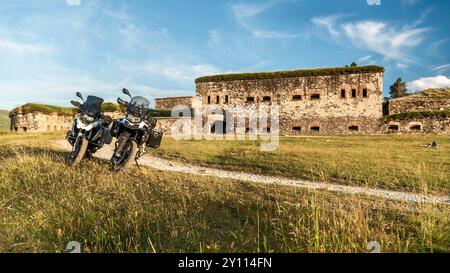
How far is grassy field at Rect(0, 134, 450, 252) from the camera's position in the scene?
3.36 meters

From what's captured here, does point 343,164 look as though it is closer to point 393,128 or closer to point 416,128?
point 393,128

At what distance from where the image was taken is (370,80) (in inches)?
938

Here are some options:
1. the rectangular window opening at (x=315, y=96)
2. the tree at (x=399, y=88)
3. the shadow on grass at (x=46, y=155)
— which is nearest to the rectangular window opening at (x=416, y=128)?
the rectangular window opening at (x=315, y=96)

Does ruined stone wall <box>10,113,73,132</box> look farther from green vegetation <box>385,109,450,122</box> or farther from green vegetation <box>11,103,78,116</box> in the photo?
green vegetation <box>385,109,450,122</box>

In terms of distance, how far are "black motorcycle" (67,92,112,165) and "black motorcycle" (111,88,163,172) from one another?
0.73 metres

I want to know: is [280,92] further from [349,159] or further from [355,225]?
[355,225]

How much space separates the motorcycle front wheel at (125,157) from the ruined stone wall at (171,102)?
70.0 feet

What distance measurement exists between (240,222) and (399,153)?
1032 centimetres

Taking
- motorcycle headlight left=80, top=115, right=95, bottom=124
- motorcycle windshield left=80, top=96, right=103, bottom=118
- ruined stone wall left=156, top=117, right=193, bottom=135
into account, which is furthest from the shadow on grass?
ruined stone wall left=156, top=117, right=193, bottom=135

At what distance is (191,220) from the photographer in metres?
4.10

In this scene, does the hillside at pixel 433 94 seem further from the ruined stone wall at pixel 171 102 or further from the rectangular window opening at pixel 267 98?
the ruined stone wall at pixel 171 102

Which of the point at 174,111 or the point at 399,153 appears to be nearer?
the point at 399,153

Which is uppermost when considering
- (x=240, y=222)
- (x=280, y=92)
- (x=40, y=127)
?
(x=280, y=92)
